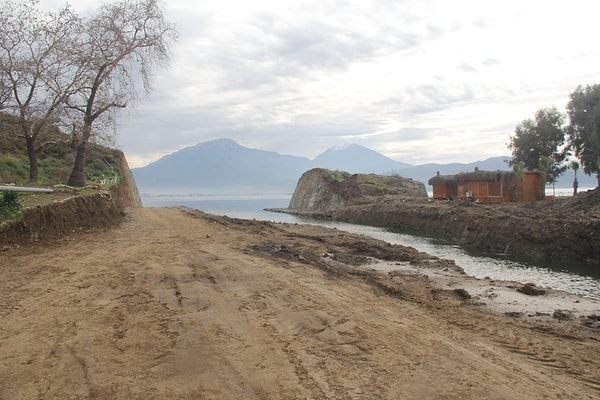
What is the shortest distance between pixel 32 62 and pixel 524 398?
2396 cm

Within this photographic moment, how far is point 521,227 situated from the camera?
23375 mm

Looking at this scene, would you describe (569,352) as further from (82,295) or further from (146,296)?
(82,295)

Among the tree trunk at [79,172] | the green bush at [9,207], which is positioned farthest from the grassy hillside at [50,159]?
the green bush at [9,207]

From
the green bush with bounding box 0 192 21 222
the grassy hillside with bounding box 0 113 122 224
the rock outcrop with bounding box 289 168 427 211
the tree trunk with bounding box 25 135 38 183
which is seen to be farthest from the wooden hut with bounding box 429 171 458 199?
the green bush with bounding box 0 192 21 222

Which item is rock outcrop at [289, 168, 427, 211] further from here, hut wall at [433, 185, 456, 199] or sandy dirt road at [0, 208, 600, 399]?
sandy dirt road at [0, 208, 600, 399]

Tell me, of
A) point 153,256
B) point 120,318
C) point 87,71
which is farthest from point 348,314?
point 87,71

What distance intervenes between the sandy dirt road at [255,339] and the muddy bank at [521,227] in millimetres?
14197

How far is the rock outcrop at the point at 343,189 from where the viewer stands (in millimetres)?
60781

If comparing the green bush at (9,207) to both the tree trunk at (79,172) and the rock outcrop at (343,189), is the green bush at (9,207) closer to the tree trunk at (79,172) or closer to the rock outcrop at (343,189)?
the tree trunk at (79,172)

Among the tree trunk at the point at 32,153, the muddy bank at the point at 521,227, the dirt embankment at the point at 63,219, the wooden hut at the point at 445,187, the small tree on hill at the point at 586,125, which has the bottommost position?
the muddy bank at the point at 521,227

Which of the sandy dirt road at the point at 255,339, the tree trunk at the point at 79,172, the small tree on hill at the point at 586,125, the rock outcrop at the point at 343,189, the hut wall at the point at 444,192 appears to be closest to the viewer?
the sandy dirt road at the point at 255,339

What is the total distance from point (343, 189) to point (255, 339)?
58392 mm

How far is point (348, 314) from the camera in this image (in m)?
6.43

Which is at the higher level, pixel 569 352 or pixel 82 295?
pixel 82 295
